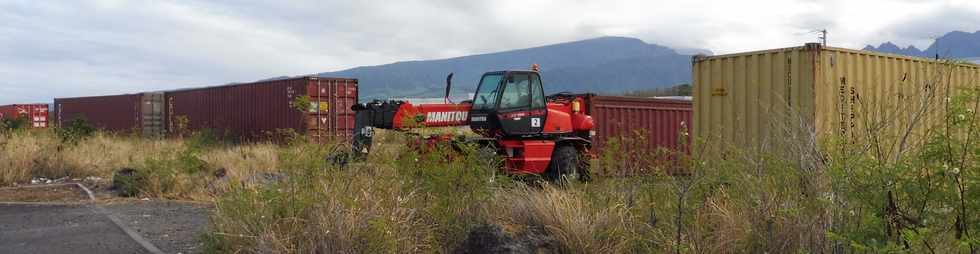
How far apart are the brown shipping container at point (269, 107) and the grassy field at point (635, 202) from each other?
10904 millimetres

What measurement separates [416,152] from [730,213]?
2608 millimetres

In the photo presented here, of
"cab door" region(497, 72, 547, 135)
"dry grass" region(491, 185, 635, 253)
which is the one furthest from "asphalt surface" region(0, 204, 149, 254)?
"cab door" region(497, 72, 547, 135)

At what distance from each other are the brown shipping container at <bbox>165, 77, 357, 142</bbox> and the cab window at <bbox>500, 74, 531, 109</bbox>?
594 centimetres

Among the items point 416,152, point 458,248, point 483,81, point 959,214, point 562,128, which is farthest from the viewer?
point 562,128

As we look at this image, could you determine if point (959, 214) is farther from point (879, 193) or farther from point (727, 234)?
point (727, 234)

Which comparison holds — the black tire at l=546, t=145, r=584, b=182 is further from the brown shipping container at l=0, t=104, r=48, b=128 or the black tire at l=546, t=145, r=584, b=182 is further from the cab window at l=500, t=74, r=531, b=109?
the brown shipping container at l=0, t=104, r=48, b=128

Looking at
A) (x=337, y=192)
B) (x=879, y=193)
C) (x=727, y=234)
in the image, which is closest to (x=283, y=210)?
(x=337, y=192)

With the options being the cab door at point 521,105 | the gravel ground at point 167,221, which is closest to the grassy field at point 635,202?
the gravel ground at point 167,221

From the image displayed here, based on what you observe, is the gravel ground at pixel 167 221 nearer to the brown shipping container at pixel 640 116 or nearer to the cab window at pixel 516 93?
the cab window at pixel 516 93

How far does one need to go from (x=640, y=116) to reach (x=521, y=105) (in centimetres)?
526

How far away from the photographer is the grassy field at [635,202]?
388 centimetres

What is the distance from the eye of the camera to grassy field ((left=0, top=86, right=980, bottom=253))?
12.7 ft

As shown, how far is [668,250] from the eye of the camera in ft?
17.3

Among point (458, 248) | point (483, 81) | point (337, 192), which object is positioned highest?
point (483, 81)
